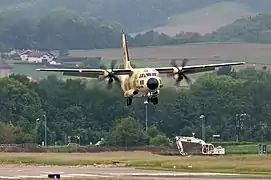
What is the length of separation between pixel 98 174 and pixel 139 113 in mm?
74089

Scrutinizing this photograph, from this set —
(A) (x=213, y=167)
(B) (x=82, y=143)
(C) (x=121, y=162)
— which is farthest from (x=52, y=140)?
(A) (x=213, y=167)

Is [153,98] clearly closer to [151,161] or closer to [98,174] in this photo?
[98,174]

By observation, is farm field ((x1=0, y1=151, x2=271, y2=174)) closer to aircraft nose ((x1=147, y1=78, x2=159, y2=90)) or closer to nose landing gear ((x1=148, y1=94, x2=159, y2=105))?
nose landing gear ((x1=148, y1=94, x2=159, y2=105))

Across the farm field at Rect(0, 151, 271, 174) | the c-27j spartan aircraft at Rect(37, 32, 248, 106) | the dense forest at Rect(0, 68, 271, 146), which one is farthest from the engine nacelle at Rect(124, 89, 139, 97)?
the dense forest at Rect(0, 68, 271, 146)

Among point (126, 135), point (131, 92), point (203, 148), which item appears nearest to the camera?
point (131, 92)

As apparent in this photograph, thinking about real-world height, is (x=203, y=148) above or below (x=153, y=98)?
below

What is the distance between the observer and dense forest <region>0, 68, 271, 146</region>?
489 feet

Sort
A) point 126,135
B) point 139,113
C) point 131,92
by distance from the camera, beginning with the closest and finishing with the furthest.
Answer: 1. point 131,92
2. point 126,135
3. point 139,113

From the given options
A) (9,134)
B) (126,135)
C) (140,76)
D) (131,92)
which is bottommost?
(126,135)

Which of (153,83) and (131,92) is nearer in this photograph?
(153,83)

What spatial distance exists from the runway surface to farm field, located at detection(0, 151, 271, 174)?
5.50 metres

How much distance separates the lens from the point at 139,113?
162625mm

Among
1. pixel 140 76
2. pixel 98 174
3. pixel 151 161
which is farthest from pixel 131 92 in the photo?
pixel 151 161

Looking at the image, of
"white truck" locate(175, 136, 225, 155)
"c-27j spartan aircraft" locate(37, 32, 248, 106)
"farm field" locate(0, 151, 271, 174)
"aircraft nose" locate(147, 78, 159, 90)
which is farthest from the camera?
"white truck" locate(175, 136, 225, 155)
